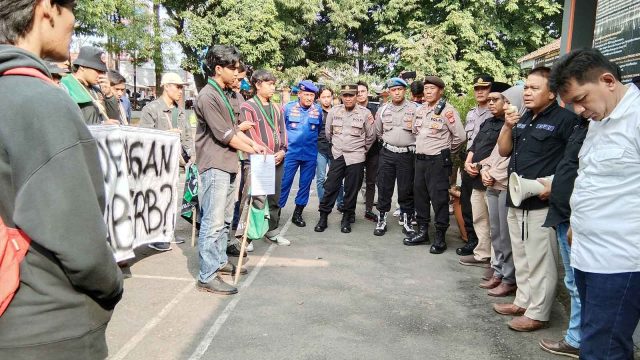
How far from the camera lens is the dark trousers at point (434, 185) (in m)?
6.02

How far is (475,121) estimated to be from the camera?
605 centimetres

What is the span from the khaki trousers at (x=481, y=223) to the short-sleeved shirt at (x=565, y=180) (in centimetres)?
198

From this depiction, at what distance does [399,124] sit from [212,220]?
3.24 meters

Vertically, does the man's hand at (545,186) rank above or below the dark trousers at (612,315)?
above

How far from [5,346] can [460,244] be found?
5.84m

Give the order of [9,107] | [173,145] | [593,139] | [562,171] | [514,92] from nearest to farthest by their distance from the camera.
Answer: [9,107]
[593,139]
[562,171]
[514,92]
[173,145]

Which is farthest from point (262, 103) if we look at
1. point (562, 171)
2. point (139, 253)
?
point (562, 171)

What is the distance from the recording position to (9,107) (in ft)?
4.15

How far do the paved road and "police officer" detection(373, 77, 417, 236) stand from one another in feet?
3.54

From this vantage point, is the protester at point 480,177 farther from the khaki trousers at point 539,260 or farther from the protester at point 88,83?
the protester at point 88,83

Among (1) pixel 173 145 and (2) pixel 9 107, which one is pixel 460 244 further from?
(2) pixel 9 107

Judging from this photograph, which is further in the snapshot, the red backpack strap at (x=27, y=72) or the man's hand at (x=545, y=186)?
the man's hand at (x=545, y=186)

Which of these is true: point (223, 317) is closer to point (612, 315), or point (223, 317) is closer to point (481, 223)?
point (612, 315)

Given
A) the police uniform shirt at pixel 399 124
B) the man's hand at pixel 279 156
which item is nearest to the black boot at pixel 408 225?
the police uniform shirt at pixel 399 124
